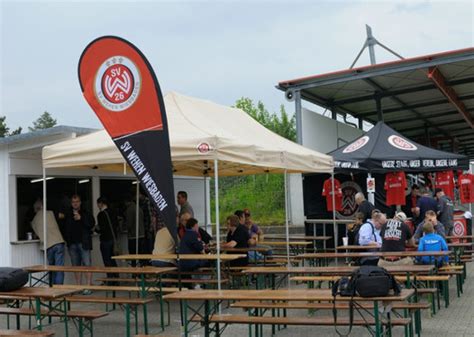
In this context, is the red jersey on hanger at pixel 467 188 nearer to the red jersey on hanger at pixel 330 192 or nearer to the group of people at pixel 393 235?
the red jersey on hanger at pixel 330 192

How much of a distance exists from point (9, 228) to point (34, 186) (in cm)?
97

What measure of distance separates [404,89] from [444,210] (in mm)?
6709

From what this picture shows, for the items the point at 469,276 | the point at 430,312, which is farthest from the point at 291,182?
the point at 430,312

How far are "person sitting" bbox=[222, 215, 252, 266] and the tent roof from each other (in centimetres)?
147

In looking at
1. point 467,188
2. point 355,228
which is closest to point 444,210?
point 355,228

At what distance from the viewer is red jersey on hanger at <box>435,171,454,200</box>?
14.4 m

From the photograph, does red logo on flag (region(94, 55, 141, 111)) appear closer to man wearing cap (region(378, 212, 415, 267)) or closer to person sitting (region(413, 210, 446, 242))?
man wearing cap (region(378, 212, 415, 267))

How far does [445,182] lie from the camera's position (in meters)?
14.5

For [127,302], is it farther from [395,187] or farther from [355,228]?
[395,187]

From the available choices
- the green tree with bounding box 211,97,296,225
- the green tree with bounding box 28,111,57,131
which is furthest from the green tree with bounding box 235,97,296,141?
the green tree with bounding box 28,111,57,131

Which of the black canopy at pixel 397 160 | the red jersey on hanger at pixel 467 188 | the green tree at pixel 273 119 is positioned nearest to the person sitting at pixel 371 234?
the black canopy at pixel 397 160

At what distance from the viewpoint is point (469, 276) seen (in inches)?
480

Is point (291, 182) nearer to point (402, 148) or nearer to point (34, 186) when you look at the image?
point (402, 148)

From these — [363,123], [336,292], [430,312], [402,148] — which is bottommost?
[430,312]
